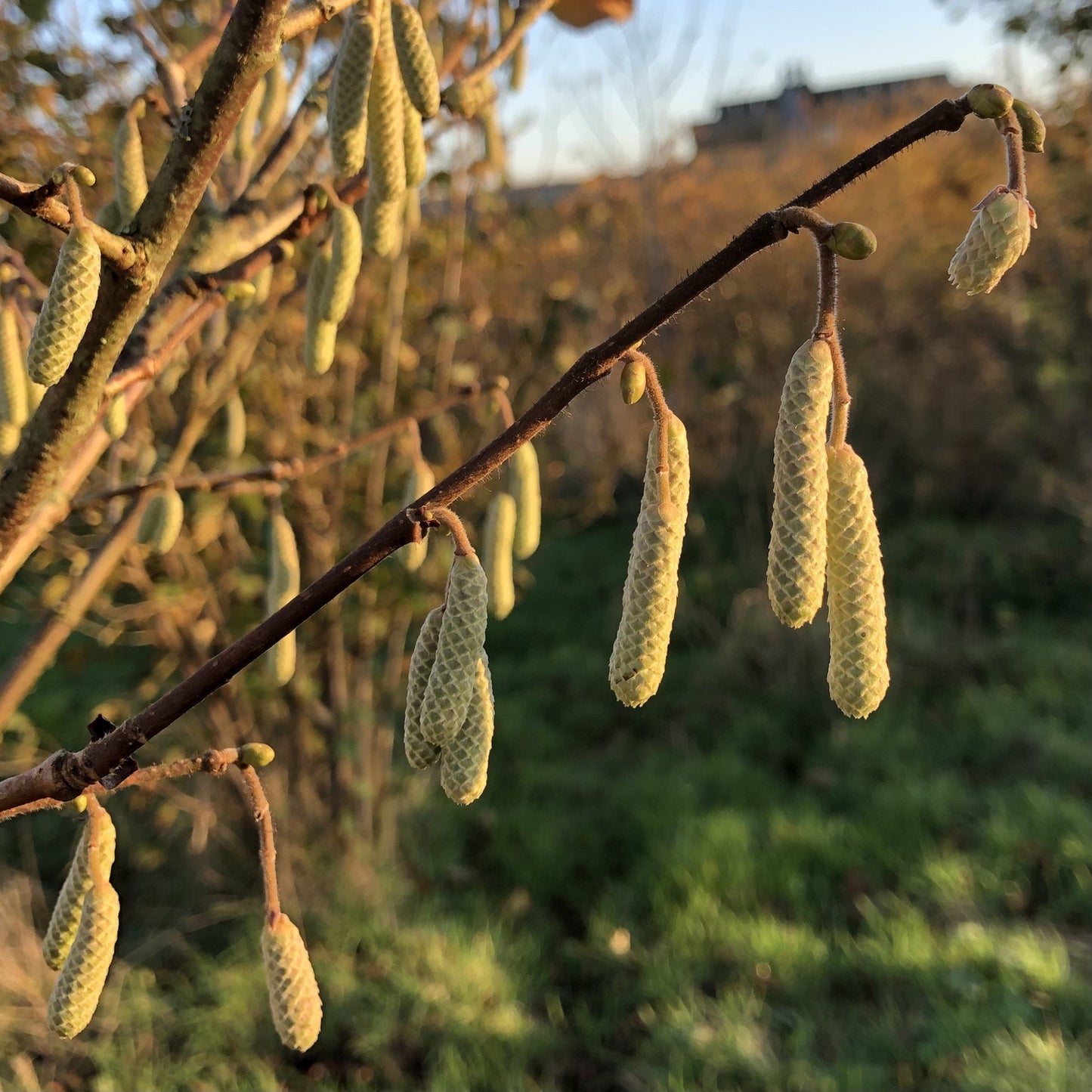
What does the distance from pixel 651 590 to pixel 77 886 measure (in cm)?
63

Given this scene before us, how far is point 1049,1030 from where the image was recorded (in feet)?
8.84

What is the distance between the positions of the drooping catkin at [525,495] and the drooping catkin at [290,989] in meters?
0.63

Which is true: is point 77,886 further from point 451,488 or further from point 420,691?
point 451,488

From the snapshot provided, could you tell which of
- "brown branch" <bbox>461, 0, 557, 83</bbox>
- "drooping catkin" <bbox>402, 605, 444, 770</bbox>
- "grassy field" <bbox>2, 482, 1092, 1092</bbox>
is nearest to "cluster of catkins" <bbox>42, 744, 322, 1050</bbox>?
"drooping catkin" <bbox>402, 605, 444, 770</bbox>

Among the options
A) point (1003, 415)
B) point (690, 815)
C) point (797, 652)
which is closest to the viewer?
point (690, 815)

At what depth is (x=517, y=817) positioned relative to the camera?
394 centimetres

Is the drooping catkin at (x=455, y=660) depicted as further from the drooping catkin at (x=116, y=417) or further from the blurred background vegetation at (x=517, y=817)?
the blurred background vegetation at (x=517, y=817)

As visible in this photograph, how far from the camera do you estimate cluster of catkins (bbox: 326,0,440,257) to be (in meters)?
0.98

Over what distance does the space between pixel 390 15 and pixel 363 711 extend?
2650 millimetres

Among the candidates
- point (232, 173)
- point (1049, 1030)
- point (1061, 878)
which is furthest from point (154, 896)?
point (1061, 878)

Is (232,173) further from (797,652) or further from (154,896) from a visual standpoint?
(797,652)

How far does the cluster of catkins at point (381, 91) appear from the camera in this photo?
980 mm

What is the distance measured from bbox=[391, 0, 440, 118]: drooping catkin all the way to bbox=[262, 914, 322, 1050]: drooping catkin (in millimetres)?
848

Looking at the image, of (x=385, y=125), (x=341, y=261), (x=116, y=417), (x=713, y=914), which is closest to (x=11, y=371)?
(x=116, y=417)
